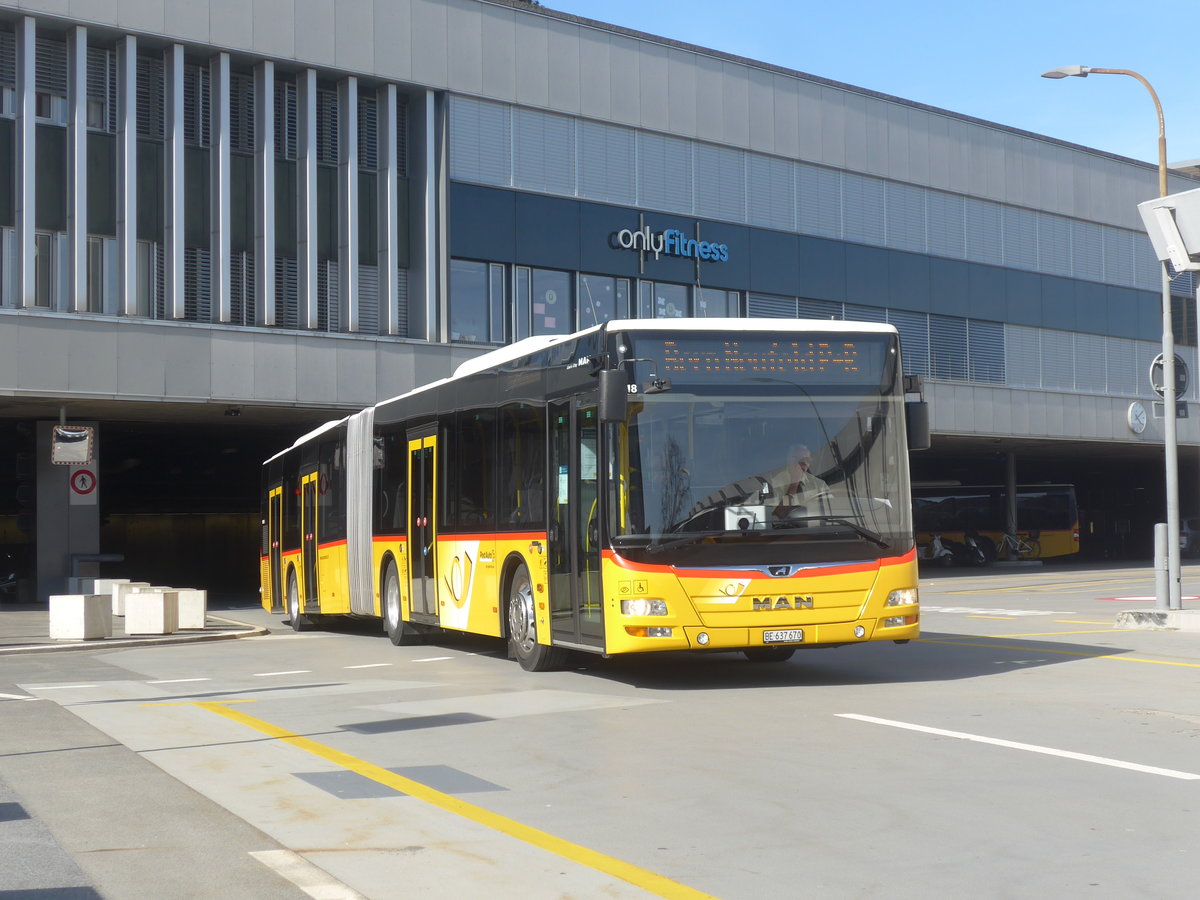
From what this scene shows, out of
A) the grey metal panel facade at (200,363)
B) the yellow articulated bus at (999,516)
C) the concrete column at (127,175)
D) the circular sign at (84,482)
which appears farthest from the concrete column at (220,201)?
the yellow articulated bus at (999,516)

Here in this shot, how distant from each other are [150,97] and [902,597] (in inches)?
915

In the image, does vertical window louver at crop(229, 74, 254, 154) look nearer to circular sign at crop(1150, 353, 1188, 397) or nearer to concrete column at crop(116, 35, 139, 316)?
concrete column at crop(116, 35, 139, 316)

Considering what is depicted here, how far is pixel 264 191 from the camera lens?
3170 cm

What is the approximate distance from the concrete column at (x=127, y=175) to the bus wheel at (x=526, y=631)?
704 inches

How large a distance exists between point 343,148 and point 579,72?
6802mm

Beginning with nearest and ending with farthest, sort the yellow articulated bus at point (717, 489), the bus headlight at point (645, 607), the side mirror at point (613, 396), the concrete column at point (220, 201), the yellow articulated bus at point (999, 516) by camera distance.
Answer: the side mirror at point (613, 396) → the bus headlight at point (645, 607) → the yellow articulated bus at point (717, 489) → the concrete column at point (220, 201) → the yellow articulated bus at point (999, 516)

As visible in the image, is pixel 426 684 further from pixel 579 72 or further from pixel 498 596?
pixel 579 72

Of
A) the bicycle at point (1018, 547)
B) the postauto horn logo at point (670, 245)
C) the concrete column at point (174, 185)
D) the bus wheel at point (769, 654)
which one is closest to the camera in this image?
the bus wheel at point (769, 654)

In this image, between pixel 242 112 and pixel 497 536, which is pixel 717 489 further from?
pixel 242 112

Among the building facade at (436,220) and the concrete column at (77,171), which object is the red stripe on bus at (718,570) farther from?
the concrete column at (77,171)

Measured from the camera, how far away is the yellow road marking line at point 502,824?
579cm

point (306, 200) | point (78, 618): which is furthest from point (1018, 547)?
point (78, 618)

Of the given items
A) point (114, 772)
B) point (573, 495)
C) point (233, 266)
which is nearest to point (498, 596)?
point (573, 495)

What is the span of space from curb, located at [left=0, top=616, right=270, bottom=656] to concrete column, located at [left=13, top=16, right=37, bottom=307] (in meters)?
9.77
